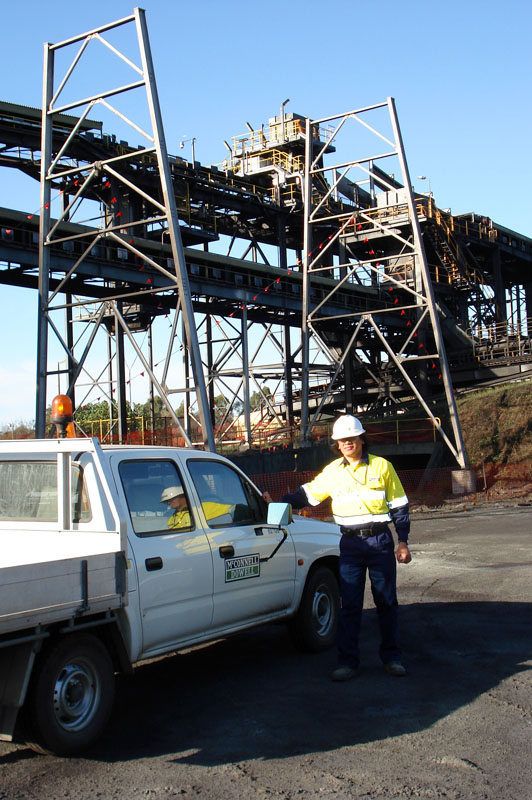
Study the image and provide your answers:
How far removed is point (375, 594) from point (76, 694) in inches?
105

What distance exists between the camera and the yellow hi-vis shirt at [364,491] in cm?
654

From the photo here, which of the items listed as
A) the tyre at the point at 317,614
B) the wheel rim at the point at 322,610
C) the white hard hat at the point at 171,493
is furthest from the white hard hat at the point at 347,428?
the wheel rim at the point at 322,610

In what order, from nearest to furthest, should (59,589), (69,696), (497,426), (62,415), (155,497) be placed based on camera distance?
(59,589), (69,696), (155,497), (62,415), (497,426)

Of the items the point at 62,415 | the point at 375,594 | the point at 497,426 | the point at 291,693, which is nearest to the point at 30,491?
the point at 62,415

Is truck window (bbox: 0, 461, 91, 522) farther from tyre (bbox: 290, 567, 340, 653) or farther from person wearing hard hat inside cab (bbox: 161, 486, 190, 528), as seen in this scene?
tyre (bbox: 290, 567, 340, 653)

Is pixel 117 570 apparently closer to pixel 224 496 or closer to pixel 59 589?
pixel 59 589

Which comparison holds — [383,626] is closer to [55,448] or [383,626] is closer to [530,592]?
[55,448]

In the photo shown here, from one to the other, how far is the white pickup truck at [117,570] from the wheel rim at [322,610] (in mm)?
16

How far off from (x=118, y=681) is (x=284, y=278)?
29842 millimetres

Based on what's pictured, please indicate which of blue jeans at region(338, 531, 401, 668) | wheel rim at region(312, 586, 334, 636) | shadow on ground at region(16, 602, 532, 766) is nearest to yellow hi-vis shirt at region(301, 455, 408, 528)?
blue jeans at region(338, 531, 401, 668)

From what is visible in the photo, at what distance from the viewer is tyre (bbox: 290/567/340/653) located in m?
7.29

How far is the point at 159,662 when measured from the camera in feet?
23.9

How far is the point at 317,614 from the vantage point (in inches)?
296

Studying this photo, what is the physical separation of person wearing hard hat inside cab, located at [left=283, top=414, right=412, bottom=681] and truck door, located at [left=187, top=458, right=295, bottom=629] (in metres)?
0.62
